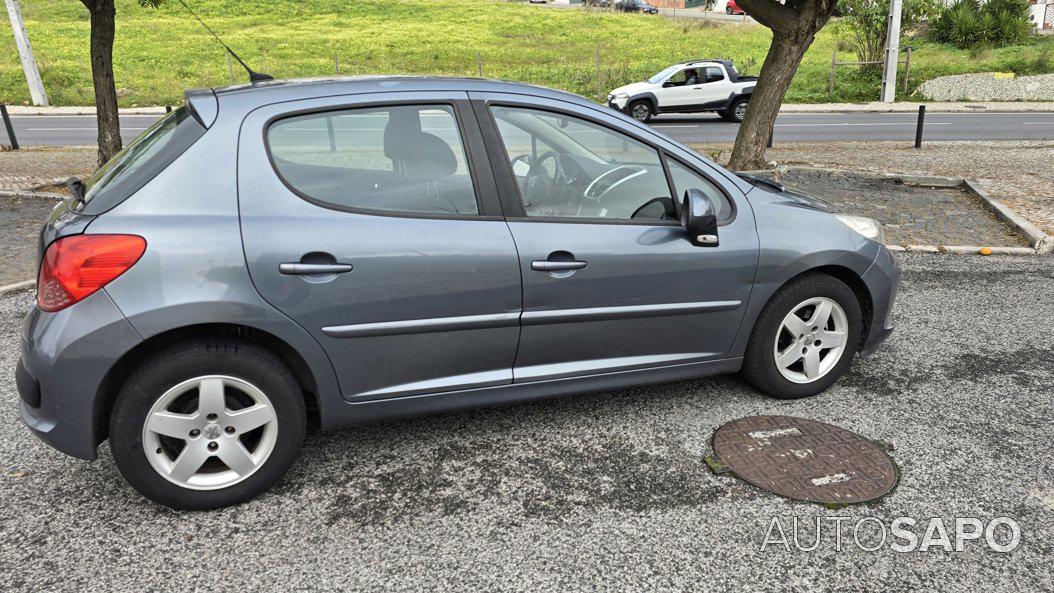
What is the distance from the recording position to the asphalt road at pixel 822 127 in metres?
17.0

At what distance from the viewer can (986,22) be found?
30203 millimetres

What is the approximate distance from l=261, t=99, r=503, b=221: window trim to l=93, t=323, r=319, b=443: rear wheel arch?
1.85 ft

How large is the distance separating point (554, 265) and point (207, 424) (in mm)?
1503

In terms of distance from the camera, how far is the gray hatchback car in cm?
282

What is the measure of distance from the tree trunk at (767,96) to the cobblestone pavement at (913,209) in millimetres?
572

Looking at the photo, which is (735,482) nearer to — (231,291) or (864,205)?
(231,291)

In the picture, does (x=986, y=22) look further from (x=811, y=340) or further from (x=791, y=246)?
(x=791, y=246)

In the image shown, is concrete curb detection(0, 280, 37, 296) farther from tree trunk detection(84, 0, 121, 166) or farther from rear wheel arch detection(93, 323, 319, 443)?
tree trunk detection(84, 0, 121, 166)

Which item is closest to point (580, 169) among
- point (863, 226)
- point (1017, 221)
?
point (863, 226)

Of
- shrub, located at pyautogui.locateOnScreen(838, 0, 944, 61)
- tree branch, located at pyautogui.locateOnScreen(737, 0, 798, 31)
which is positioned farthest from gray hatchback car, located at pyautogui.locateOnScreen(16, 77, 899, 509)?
shrub, located at pyautogui.locateOnScreen(838, 0, 944, 61)

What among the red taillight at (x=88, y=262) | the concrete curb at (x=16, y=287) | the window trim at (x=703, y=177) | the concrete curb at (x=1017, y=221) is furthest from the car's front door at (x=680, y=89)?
the red taillight at (x=88, y=262)

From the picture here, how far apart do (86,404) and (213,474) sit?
531mm

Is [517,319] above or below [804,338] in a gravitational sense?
above

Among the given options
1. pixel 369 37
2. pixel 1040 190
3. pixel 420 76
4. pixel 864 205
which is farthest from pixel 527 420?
pixel 369 37
